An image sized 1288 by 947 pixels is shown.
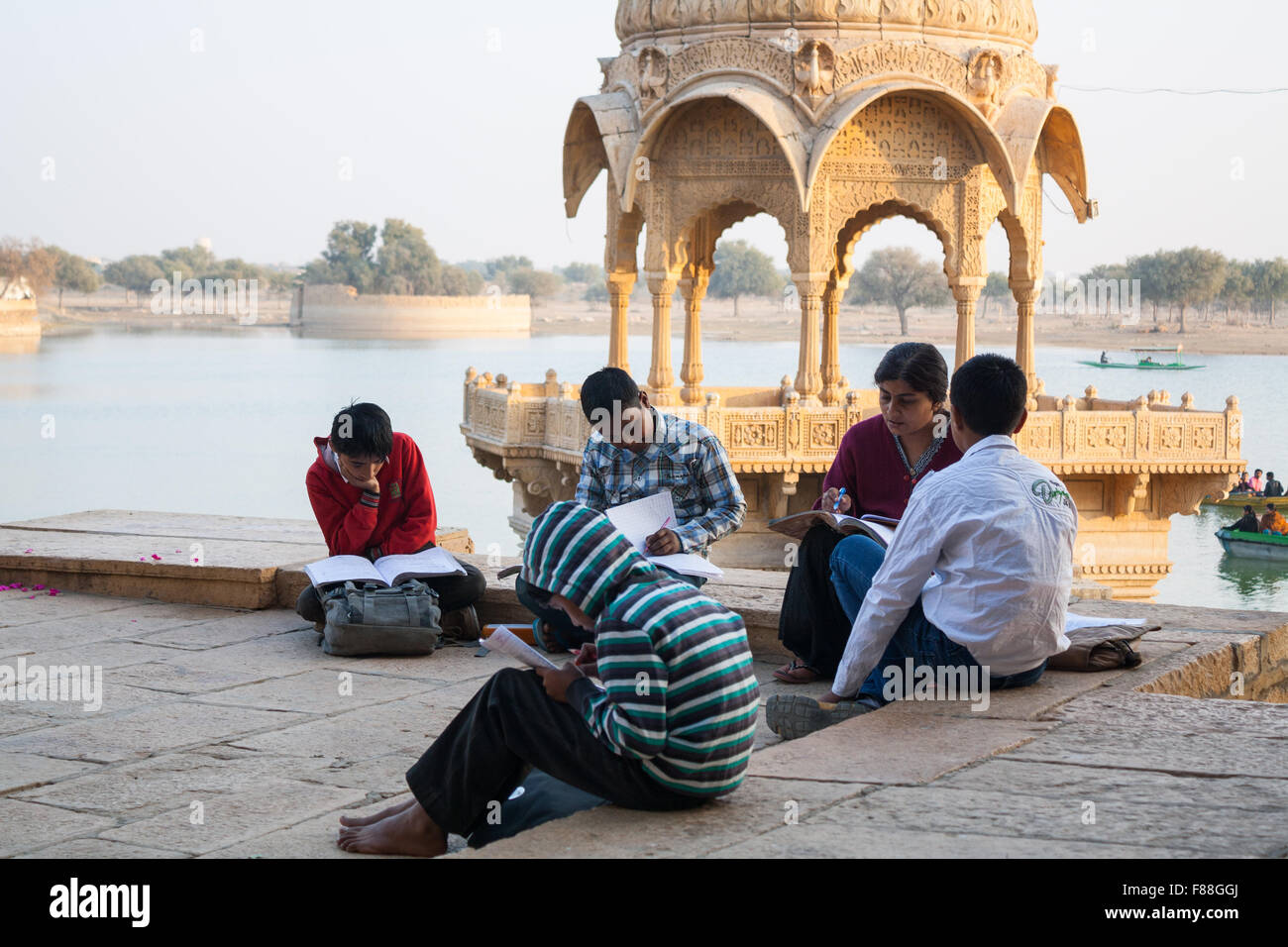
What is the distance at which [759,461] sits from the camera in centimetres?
1549

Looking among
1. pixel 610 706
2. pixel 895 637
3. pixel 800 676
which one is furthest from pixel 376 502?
pixel 610 706

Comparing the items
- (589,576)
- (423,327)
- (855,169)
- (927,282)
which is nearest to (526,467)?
(855,169)

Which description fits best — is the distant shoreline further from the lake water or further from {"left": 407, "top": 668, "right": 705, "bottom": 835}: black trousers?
{"left": 407, "top": 668, "right": 705, "bottom": 835}: black trousers

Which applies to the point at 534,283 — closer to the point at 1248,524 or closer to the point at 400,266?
the point at 400,266

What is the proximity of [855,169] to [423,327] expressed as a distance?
72.4 m

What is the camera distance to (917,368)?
467cm

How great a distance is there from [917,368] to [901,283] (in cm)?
6518

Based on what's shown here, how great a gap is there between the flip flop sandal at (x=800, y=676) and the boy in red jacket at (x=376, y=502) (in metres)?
1.53

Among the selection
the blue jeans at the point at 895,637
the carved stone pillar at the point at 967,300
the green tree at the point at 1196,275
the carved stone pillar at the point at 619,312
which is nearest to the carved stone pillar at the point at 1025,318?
the carved stone pillar at the point at 967,300

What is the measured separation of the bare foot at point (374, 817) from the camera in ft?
11.5

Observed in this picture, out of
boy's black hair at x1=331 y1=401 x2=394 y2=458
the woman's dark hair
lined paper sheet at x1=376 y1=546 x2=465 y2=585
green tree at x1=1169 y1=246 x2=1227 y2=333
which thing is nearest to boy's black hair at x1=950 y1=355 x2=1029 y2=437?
the woman's dark hair

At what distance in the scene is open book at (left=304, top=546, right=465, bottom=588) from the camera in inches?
223

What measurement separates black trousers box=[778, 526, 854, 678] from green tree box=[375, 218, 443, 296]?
299ft
